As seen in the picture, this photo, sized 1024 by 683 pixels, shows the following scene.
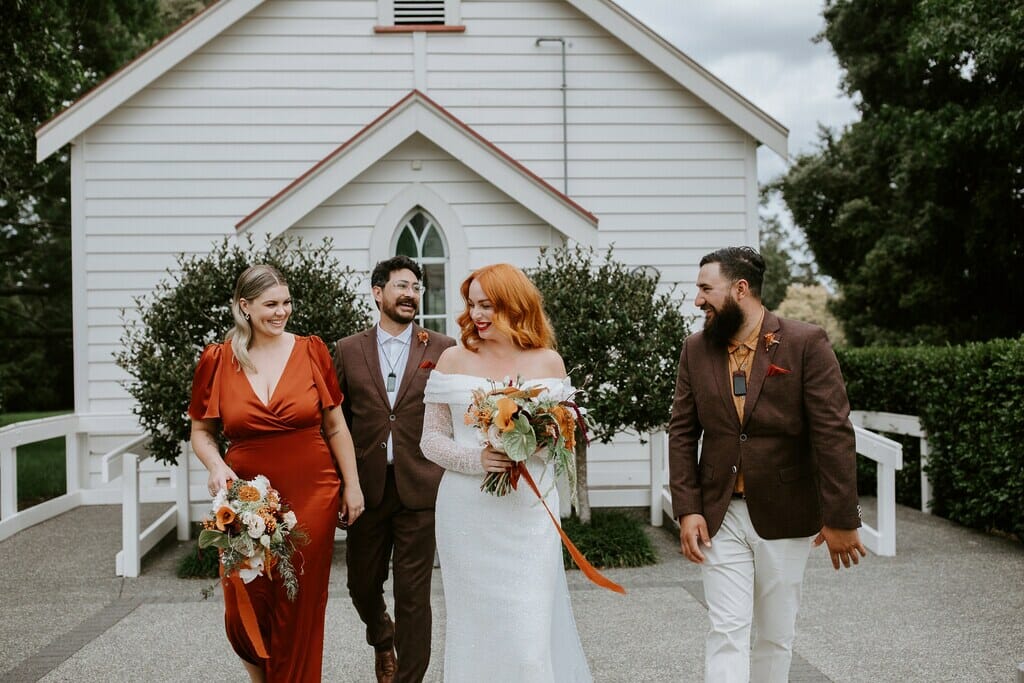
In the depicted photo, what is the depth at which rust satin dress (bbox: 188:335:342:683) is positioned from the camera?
464 centimetres

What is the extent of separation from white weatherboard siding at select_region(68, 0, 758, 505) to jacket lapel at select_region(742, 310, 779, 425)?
7558 mm

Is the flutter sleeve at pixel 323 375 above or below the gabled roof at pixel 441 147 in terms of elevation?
below

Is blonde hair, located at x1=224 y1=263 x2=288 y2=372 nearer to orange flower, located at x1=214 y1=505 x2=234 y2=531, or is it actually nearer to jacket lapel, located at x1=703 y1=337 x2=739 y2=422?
orange flower, located at x1=214 y1=505 x2=234 y2=531

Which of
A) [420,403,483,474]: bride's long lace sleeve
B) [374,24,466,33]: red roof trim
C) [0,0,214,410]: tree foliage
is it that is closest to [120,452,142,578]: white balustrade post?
[420,403,483,474]: bride's long lace sleeve

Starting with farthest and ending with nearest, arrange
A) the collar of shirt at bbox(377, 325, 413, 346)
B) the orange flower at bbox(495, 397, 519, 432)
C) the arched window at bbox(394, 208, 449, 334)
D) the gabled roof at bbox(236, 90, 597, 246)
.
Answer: the arched window at bbox(394, 208, 449, 334) → the gabled roof at bbox(236, 90, 597, 246) → the collar of shirt at bbox(377, 325, 413, 346) → the orange flower at bbox(495, 397, 519, 432)

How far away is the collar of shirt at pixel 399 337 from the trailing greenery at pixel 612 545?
3.74 metres

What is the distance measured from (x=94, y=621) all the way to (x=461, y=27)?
835 cm

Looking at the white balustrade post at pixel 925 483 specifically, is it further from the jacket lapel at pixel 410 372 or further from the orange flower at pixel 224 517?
the orange flower at pixel 224 517

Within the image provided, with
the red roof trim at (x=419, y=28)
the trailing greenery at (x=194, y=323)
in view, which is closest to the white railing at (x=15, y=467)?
the trailing greenery at (x=194, y=323)

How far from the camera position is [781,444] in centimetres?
410

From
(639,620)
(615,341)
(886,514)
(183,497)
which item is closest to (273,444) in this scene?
(639,620)

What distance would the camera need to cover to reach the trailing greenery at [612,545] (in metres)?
8.65

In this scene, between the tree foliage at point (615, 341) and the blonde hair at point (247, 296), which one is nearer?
the blonde hair at point (247, 296)

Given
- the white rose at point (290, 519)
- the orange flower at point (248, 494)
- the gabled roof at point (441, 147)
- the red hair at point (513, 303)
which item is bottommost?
the white rose at point (290, 519)
